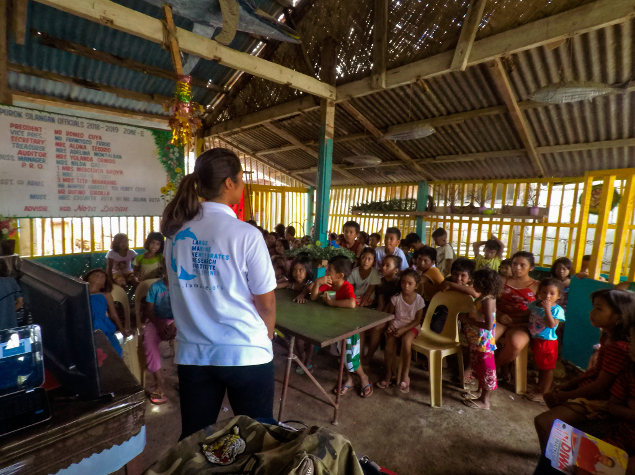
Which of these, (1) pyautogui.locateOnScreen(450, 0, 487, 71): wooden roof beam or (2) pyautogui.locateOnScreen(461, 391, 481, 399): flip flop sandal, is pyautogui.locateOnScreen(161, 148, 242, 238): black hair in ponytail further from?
(1) pyautogui.locateOnScreen(450, 0, 487, 71): wooden roof beam

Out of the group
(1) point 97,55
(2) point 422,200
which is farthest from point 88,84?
(2) point 422,200

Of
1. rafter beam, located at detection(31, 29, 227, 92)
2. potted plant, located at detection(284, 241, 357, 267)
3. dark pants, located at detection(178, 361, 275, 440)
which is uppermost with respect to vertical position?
rafter beam, located at detection(31, 29, 227, 92)

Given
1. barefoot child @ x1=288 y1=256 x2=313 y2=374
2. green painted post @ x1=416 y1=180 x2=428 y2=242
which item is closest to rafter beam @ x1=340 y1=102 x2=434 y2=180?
green painted post @ x1=416 y1=180 x2=428 y2=242

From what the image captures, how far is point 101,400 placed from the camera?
1.08 m

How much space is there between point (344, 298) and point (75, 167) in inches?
169

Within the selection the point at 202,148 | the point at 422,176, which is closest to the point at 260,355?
the point at 202,148

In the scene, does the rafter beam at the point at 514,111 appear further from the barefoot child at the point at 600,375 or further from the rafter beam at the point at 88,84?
the rafter beam at the point at 88,84

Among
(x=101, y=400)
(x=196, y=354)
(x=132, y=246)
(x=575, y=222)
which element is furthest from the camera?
(x=575, y=222)

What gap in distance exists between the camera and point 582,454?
1.69 meters

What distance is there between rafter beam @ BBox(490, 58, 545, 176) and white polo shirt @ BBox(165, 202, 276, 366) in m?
4.33

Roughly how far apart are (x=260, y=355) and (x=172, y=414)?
2068 millimetres

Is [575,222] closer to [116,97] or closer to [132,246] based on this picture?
[132,246]

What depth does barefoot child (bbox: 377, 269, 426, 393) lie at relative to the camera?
133 inches

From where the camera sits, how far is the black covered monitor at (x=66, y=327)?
37.5 inches
